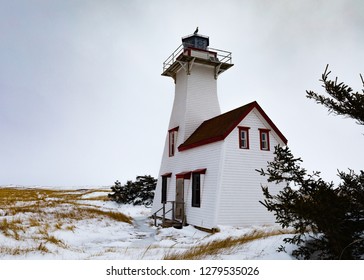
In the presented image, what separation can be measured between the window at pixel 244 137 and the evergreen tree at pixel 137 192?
1711 centimetres

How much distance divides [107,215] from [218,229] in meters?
7.62

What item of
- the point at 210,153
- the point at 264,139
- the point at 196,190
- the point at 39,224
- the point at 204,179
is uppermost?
the point at 264,139

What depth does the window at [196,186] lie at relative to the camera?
46.9ft

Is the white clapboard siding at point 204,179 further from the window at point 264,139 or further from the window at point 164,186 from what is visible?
the window at point 264,139

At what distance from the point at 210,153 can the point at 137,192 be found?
16.8 m

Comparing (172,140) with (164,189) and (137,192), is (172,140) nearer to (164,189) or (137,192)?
(164,189)

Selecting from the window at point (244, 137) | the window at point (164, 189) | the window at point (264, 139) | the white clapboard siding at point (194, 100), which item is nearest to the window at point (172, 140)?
the white clapboard siding at point (194, 100)

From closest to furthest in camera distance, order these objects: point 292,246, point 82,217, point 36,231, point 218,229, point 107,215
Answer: point 292,246 → point 36,231 → point 218,229 → point 82,217 → point 107,215

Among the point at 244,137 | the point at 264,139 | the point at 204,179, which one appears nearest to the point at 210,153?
the point at 204,179

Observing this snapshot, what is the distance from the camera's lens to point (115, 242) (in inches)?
421

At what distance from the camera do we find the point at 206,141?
14.3 metres

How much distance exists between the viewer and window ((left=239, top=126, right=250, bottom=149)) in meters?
13.7
